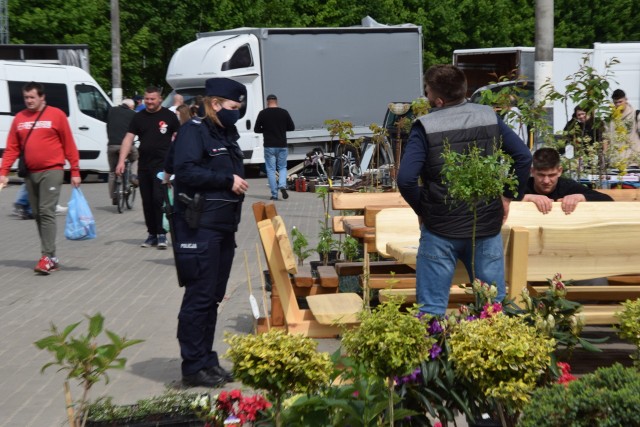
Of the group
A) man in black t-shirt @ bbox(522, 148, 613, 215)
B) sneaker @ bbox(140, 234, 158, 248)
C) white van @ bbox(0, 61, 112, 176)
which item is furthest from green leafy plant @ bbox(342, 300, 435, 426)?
white van @ bbox(0, 61, 112, 176)

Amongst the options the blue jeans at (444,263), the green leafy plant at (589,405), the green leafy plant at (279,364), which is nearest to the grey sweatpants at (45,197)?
the blue jeans at (444,263)

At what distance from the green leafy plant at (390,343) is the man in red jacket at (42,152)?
759 centimetres

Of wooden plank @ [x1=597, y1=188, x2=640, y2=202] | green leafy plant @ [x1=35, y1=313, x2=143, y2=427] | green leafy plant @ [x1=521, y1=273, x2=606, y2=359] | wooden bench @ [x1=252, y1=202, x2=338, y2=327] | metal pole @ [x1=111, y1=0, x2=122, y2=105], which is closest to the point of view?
green leafy plant @ [x1=35, y1=313, x2=143, y2=427]

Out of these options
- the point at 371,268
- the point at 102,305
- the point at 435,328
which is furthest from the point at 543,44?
the point at 435,328

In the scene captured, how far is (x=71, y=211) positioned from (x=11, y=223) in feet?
18.2

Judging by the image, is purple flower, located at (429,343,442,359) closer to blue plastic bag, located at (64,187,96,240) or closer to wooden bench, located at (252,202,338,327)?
wooden bench, located at (252,202,338,327)

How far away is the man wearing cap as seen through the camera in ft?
68.5

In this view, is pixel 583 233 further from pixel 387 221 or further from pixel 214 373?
pixel 214 373

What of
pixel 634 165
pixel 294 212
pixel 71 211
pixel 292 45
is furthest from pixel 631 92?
pixel 71 211

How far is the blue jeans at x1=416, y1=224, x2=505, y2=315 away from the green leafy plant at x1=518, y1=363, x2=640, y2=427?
2246mm

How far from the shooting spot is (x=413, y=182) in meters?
5.80

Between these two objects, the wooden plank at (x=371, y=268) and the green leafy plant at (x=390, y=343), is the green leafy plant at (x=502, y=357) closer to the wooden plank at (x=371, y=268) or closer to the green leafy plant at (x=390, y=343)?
the green leafy plant at (x=390, y=343)

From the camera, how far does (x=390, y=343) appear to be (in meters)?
4.08

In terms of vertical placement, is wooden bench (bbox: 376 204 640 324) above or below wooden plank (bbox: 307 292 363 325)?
above
